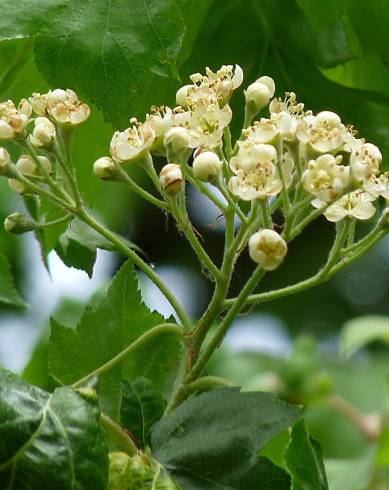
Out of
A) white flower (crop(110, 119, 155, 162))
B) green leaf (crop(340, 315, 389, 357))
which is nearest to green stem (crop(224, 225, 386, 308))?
white flower (crop(110, 119, 155, 162))

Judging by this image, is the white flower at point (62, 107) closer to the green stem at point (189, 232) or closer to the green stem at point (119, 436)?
the green stem at point (189, 232)

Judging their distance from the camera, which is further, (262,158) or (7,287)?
(7,287)

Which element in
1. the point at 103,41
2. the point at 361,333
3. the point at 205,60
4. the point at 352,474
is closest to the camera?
the point at 103,41

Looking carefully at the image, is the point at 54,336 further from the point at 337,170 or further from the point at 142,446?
the point at 337,170

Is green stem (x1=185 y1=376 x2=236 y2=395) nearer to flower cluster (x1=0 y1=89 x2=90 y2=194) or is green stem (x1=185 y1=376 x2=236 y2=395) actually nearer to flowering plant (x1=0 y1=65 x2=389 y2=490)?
flowering plant (x1=0 y1=65 x2=389 y2=490)

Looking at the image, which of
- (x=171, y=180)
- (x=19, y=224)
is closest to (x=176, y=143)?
(x=171, y=180)

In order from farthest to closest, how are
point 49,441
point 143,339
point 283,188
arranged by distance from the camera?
1. point 143,339
2. point 283,188
3. point 49,441

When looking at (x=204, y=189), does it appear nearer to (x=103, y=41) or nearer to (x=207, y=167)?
(x=207, y=167)
